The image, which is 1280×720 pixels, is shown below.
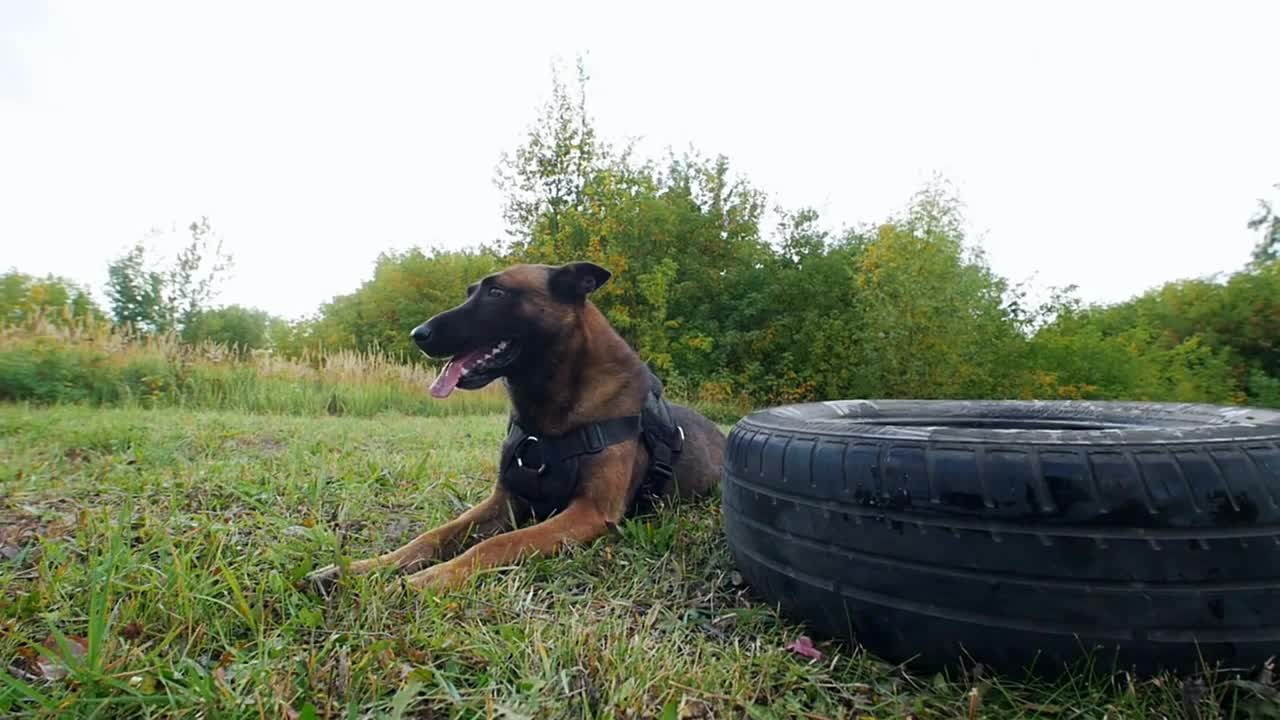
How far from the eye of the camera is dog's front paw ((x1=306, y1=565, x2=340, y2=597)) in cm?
159

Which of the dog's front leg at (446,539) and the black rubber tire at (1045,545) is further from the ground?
the black rubber tire at (1045,545)

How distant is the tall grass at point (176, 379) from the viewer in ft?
23.0

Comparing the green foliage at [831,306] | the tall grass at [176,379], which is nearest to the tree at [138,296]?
the tall grass at [176,379]

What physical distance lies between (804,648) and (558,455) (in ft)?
3.97

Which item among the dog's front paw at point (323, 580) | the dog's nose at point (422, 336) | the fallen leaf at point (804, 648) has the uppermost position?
the dog's nose at point (422, 336)

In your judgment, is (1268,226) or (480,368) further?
(1268,226)

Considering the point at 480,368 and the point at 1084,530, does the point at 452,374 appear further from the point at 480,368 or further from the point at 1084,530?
the point at 1084,530

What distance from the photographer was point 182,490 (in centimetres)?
258

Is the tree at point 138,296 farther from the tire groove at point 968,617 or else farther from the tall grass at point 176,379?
the tire groove at point 968,617

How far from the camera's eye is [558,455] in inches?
94.1

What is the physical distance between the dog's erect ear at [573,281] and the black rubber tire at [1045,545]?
1556 millimetres

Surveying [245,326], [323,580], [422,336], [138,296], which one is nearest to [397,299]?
[245,326]

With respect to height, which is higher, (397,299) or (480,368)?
(397,299)

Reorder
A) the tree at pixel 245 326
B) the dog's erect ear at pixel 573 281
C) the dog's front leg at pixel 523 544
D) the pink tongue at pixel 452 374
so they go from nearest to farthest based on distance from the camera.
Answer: the dog's front leg at pixel 523 544
the pink tongue at pixel 452 374
the dog's erect ear at pixel 573 281
the tree at pixel 245 326
